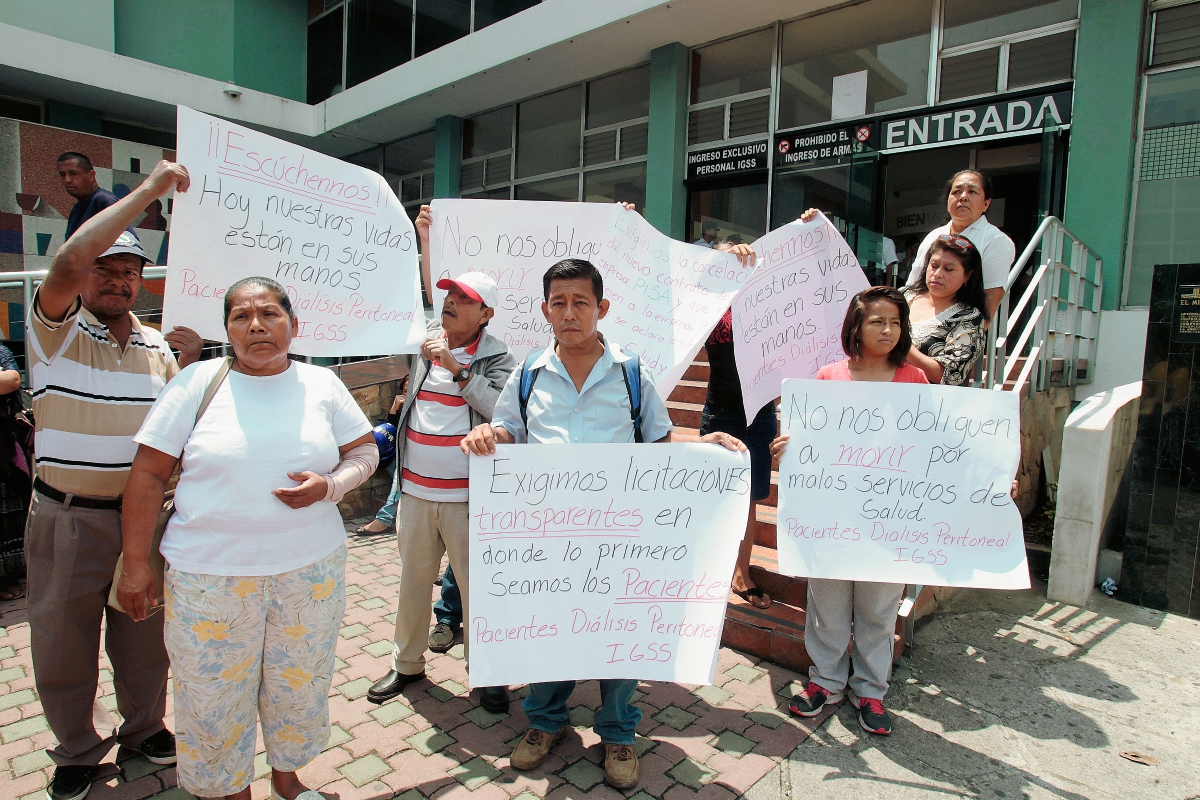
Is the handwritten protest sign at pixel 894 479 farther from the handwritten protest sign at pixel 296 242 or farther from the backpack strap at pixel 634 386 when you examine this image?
the handwritten protest sign at pixel 296 242

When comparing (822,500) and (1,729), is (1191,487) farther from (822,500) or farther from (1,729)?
(1,729)

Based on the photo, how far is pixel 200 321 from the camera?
2672mm

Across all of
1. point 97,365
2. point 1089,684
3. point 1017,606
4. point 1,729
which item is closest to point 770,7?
point 1017,606

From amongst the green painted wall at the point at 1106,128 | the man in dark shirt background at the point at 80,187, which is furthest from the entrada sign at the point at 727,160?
the man in dark shirt background at the point at 80,187

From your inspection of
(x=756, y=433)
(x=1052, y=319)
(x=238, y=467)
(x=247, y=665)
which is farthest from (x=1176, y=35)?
(x=247, y=665)

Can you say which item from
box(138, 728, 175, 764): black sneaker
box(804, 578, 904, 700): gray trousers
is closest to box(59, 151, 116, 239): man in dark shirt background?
box(138, 728, 175, 764): black sneaker

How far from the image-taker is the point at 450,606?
3797 millimetres

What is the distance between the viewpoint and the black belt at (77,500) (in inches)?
94.6

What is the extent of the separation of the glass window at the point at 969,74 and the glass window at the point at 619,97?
4.13 meters

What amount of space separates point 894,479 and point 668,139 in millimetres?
7812

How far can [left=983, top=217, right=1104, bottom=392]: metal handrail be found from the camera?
442cm

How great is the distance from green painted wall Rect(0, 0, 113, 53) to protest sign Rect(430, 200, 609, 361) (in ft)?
43.6

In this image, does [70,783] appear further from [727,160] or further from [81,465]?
[727,160]

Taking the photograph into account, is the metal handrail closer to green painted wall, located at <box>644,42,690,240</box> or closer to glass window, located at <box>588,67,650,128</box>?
green painted wall, located at <box>644,42,690,240</box>
